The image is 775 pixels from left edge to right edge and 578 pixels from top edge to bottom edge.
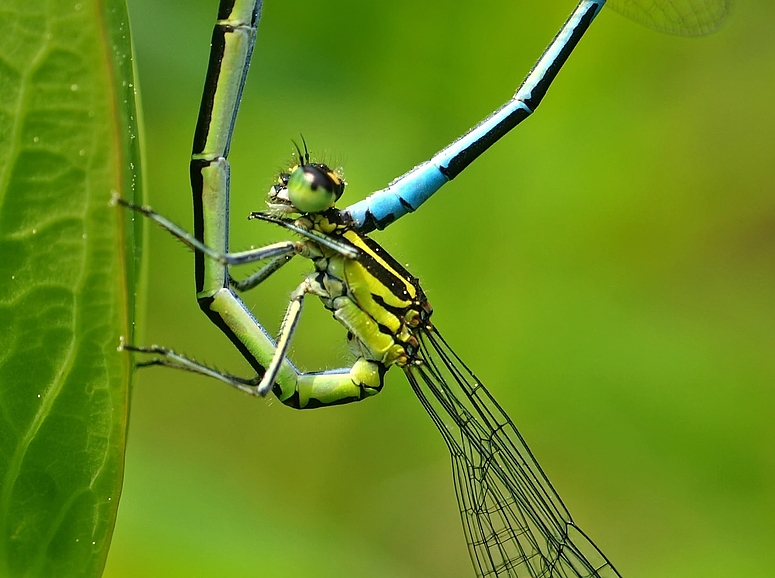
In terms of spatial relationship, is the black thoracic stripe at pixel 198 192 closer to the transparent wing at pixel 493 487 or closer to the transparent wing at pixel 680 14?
the transparent wing at pixel 493 487

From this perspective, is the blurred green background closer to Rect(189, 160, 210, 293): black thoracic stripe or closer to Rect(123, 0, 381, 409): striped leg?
Rect(123, 0, 381, 409): striped leg

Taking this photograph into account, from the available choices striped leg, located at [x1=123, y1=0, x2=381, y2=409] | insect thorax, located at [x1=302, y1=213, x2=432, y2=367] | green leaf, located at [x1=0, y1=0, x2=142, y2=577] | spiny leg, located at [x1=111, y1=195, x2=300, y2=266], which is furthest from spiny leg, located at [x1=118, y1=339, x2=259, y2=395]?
green leaf, located at [x1=0, y1=0, x2=142, y2=577]

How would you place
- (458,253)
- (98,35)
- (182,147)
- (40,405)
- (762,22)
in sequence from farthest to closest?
1. (762,22)
2. (458,253)
3. (182,147)
4. (40,405)
5. (98,35)

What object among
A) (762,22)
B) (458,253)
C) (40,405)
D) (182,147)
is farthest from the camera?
(762,22)

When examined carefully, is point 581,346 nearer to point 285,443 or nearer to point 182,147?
point 285,443

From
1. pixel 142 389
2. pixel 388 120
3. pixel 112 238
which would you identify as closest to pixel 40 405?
pixel 112 238

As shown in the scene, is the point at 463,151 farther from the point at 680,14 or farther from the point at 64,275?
the point at 64,275

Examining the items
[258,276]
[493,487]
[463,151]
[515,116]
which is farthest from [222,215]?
[493,487]
